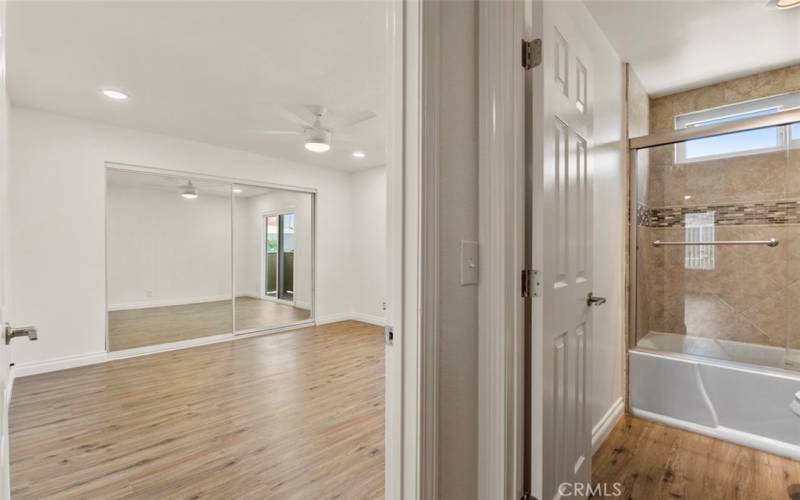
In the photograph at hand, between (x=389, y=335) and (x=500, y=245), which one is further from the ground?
(x=500, y=245)

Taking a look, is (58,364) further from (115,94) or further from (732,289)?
(732,289)

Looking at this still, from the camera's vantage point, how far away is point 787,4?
79.1 inches

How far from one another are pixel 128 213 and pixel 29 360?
165 cm

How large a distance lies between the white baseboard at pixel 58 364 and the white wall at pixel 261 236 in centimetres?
159

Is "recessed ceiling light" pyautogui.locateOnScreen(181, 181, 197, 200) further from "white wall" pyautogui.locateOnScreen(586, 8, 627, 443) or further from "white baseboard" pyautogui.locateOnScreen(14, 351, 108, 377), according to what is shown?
"white wall" pyautogui.locateOnScreen(586, 8, 627, 443)

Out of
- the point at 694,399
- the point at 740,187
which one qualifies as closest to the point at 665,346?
the point at 694,399

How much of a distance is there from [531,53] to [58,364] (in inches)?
185

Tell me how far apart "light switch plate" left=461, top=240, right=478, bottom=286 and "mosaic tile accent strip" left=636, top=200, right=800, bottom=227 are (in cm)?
232

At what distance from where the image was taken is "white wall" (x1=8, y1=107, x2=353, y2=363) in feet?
10.9

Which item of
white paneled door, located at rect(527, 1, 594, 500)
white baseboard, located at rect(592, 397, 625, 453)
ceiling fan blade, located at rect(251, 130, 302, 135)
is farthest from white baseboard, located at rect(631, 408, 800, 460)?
ceiling fan blade, located at rect(251, 130, 302, 135)

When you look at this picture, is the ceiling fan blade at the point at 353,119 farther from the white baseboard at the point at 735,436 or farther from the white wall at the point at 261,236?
the white baseboard at the point at 735,436

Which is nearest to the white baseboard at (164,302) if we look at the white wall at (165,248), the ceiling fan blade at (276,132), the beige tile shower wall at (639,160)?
the white wall at (165,248)

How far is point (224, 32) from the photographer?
2201 mm

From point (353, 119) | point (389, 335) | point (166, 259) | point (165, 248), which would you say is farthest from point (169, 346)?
point (389, 335)
